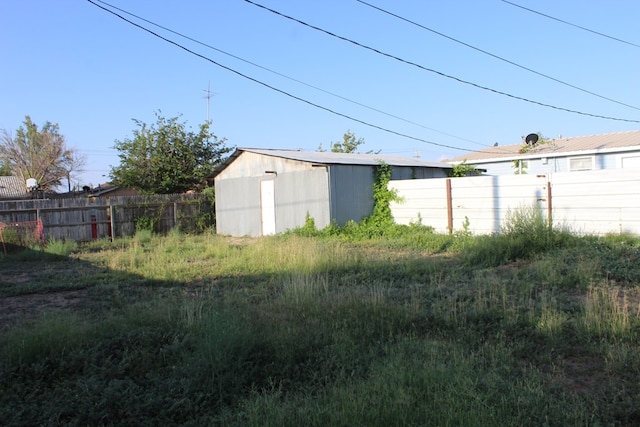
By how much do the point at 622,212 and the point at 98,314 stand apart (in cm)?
1174

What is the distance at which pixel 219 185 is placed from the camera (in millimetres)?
21266

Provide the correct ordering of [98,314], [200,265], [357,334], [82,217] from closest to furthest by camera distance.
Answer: [357,334], [98,314], [200,265], [82,217]

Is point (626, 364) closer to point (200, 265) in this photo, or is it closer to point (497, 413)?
point (497, 413)

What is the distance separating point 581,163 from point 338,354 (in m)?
18.7

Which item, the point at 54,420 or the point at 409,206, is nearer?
the point at 54,420

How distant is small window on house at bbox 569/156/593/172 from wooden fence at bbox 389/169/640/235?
7.78 meters

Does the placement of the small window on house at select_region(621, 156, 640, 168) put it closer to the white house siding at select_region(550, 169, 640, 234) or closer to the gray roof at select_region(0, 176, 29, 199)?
the white house siding at select_region(550, 169, 640, 234)

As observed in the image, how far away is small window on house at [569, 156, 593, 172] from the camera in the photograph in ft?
62.3

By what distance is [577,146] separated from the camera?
20281mm

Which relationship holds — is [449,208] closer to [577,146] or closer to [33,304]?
[577,146]

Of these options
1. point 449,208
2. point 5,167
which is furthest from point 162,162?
point 5,167

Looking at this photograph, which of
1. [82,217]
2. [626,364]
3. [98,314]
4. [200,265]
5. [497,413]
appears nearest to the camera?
[497,413]

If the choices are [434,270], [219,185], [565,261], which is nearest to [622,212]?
[565,261]

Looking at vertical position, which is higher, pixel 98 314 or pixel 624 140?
pixel 624 140
